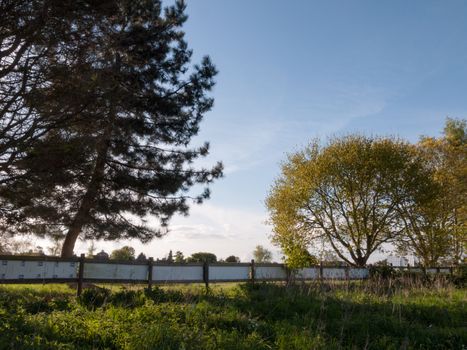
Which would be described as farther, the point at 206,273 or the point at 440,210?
the point at 440,210

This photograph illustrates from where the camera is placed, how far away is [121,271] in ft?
45.9

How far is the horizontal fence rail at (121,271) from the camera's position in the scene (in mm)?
11867

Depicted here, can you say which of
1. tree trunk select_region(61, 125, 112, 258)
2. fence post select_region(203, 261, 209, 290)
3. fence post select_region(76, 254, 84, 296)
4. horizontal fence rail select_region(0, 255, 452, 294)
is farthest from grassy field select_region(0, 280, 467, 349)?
fence post select_region(203, 261, 209, 290)

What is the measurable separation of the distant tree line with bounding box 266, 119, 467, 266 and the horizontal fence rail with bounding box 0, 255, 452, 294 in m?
9.26

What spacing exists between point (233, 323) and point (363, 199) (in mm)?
21871

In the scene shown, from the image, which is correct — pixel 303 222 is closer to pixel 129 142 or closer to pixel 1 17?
pixel 129 142

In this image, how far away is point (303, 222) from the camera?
92.2 ft

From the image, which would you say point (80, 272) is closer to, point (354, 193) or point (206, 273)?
point (206, 273)

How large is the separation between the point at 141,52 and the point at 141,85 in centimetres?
122

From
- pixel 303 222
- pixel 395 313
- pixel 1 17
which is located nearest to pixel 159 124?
pixel 1 17

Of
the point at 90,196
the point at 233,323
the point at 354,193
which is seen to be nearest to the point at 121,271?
the point at 90,196

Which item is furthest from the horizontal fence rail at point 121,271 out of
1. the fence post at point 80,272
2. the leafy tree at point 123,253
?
the leafy tree at point 123,253

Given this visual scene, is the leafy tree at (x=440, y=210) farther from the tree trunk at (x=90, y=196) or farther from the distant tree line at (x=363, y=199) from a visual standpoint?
the tree trunk at (x=90, y=196)

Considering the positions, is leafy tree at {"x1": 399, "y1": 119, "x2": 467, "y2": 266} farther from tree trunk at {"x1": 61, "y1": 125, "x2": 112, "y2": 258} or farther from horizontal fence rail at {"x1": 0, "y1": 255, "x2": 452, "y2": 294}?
tree trunk at {"x1": 61, "y1": 125, "x2": 112, "y2": 258}
